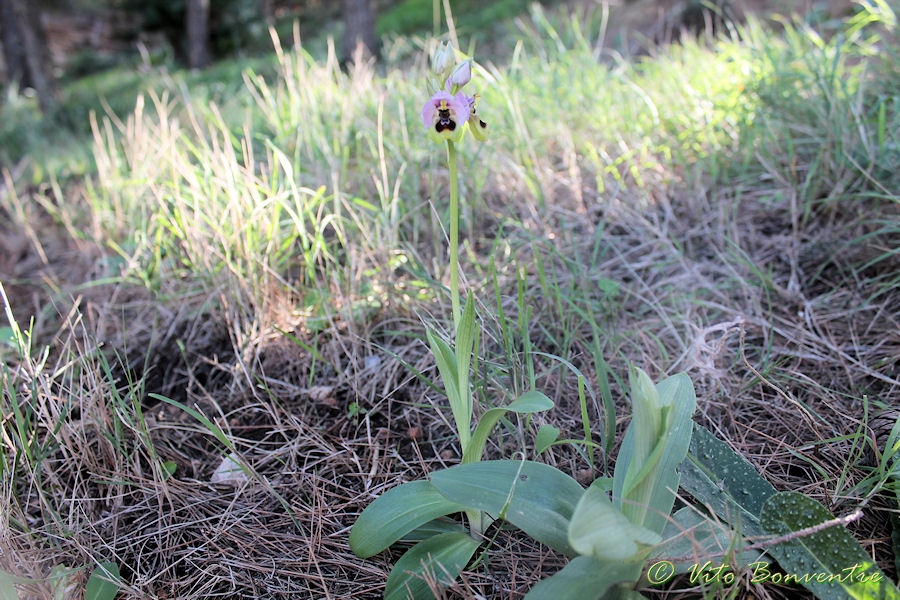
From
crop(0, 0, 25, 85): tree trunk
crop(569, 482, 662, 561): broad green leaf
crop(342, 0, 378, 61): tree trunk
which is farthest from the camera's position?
crop(0, 0, 25, 85): tree trunk

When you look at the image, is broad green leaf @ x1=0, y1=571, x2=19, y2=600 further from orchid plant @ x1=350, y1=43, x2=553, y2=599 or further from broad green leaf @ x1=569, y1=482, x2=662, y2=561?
broad green leaf @ x1=569, y1=482, x2=662, y2=561

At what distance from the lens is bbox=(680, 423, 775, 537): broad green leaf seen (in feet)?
3.70

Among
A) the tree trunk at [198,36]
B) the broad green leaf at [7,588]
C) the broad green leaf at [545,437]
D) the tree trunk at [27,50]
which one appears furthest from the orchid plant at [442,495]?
the tree trunk at [198,36]

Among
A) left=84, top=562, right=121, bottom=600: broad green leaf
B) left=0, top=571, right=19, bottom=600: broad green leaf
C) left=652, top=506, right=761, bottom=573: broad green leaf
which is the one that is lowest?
left=84, top=562, right=121, bottom=600: broad green leaf

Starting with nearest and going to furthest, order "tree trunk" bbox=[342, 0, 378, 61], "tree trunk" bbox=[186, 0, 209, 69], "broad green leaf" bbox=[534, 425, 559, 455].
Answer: "broad green leaf" bbox=[534, 425, 559, 455] → "tree trunk" bbox=[342, 0, 378, 61] → "tree trunk" bbox=[186, 0, 209, 69]

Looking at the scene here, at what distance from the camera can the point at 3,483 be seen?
4.00 feet

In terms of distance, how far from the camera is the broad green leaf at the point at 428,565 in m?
1.06

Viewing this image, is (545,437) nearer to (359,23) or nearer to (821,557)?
(821,557)

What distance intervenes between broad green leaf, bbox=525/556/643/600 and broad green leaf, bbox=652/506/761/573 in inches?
3.5

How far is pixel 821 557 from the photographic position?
99 centimetres

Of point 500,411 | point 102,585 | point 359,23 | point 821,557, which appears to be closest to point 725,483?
point 821,557

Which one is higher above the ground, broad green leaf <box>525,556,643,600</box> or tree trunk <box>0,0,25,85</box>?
tree trunk <box>0,0,25,85</box>

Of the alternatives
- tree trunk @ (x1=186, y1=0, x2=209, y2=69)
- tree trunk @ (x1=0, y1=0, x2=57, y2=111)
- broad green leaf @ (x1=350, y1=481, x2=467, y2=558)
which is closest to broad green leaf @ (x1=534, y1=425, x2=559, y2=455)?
broad green leaf @ (x1=350, y1=481, x2=467, y2=558)

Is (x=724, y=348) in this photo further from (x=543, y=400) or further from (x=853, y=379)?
(x=543, y=400)
